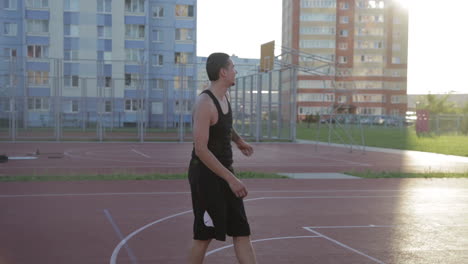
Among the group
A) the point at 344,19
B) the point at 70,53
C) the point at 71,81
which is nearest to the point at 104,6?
the point at 70,53

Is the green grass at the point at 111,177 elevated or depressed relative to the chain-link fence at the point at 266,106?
depressed

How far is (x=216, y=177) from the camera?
4102 millimetres

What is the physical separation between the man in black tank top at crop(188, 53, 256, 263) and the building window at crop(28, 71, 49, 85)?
27260 mm

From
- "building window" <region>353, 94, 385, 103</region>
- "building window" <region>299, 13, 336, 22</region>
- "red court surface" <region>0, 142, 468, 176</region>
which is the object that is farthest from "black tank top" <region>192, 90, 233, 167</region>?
"building window" <region>299, 13, 336, 22</region>

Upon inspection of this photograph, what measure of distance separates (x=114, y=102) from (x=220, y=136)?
29087 mm

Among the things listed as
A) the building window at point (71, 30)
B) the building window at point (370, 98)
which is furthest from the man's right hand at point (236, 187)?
the building window at point (370, 98)

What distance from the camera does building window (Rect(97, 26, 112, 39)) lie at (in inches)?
1656

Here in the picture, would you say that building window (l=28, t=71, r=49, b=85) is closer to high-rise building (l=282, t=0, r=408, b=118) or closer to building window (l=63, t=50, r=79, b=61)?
building window (l=63, t=50, r=79, b=61)

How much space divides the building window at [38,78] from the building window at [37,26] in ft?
38.4

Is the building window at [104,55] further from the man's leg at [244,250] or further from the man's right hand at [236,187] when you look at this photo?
the man's right hand at [236,187]

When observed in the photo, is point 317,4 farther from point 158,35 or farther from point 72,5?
point 72,5

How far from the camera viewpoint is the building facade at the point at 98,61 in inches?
1167

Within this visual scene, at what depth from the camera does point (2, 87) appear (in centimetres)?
2914

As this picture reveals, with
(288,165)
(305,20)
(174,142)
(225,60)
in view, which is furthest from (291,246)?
(305,20)
